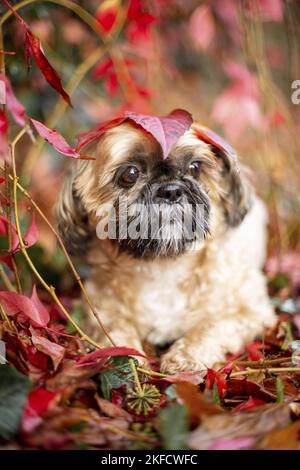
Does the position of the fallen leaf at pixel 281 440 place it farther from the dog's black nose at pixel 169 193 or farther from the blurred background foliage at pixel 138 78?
the blurred background foliage at pixel 138 78

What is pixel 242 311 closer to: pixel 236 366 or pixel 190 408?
pixel 236 366

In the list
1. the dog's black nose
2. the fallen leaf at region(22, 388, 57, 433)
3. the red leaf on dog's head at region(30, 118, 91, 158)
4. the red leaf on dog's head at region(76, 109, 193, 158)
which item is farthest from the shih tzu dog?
the fallen leaf at region(22, 388, 57, 433)

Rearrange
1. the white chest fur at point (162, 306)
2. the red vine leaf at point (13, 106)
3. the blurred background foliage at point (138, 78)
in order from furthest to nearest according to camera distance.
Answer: the blurred background foliage at point (138, 78)
the white chest fur at point (162, 306)
the red vine leaf at point (13, 106)

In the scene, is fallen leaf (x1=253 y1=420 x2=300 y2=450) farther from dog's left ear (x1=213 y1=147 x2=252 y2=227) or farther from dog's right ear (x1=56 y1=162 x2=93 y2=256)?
dog's right ear (x1=56 y1=162 x2=93 y2=256)

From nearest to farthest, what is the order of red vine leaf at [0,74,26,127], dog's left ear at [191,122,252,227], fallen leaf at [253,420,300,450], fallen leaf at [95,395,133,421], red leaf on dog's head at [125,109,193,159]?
fallen leaf at [253,420,300,450], fallen leaf at [95,395,133,421], red leaf on dog's head at [125,109,193,159], red vine leaf at [0,74,26,127], dog's left ear at [191,122,252,227]

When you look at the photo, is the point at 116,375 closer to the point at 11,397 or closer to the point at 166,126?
the point at 11,397

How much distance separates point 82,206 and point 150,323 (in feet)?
1.98

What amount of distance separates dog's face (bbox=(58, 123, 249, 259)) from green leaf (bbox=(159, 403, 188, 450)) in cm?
77

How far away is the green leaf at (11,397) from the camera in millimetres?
1331

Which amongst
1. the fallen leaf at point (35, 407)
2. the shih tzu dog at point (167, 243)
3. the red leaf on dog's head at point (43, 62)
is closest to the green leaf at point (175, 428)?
the fallen leaf at point (35, 407)

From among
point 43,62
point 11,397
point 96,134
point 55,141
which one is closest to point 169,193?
point 96,134

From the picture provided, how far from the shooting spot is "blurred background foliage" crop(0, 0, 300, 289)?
2.79 metres

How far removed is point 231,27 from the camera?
3926 mm
